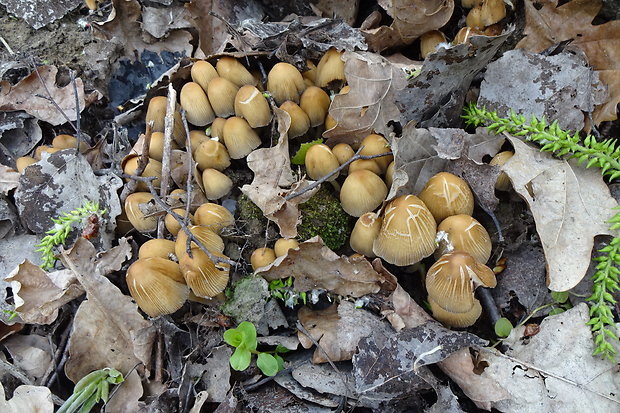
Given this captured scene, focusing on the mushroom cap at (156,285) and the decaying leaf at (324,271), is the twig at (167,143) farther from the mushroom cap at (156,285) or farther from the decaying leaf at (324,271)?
the decaying leaf at (324,271)

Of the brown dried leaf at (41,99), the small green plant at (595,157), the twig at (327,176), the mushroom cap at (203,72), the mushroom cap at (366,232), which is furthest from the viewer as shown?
the brown dried leaf at (41,99)

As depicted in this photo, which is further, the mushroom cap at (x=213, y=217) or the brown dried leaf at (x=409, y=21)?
the brown dried leaf at (x=409, y=21)

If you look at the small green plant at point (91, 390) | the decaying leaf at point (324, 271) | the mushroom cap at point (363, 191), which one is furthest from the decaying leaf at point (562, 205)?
the small green plant at point (91, 390)

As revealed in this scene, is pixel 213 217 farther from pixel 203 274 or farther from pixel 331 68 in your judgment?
pixel 331 68

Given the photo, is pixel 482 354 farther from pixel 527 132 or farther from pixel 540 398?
pixel 527 132

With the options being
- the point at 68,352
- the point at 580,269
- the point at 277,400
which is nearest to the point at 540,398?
the point at 580,269

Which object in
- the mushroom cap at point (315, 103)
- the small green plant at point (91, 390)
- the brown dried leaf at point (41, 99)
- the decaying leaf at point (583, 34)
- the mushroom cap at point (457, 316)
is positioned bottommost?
the small green plant at point (91, 390)

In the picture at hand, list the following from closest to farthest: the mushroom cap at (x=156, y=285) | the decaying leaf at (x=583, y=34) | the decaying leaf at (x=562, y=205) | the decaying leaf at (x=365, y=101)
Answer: the decaying leaf at (x=562, y=205)
the mushroom cap at (x=156, y=285)
the decaying leaf at (x=583, y=34)
the decaying leaf at (x=365, y=101)
